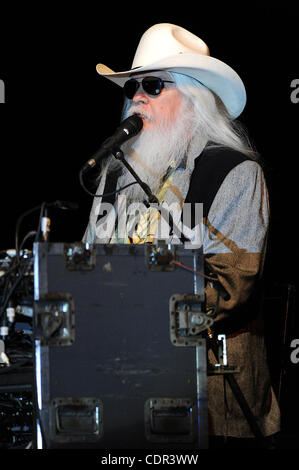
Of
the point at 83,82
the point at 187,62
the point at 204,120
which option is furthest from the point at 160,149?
the point at 83,82

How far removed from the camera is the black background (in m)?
3.78

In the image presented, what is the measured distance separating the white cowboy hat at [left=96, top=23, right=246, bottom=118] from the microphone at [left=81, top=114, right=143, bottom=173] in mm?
492

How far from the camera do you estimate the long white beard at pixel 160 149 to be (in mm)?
2916

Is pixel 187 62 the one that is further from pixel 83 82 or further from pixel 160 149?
pixel 83 82

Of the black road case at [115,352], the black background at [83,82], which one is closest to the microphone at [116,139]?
the black road case at [115,352]

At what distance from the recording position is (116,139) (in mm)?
2322

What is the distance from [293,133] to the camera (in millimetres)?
4055

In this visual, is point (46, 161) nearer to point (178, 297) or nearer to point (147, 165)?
point (147, 165)

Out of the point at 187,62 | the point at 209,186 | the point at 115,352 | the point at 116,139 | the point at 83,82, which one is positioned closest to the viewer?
the point at 115,352

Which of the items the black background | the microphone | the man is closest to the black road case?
the man

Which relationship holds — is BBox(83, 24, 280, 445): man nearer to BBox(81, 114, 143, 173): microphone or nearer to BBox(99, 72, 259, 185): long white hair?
BBox(99, 72, 259, 185): long white hair

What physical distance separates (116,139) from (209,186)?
488 mm

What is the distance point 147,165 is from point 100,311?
1243mm
